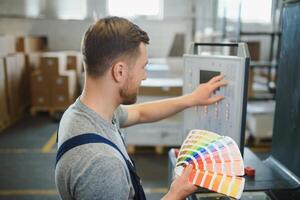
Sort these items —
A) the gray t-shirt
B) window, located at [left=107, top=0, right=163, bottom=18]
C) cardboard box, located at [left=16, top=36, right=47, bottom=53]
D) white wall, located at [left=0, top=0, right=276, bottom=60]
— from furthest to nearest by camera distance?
1. white wall, located at [left=0, top=0, right=276, bottom=60]
2. window, located at [left=107, top=0, right=163, bottom=18]
3. cardboard box, located at [left=16, top=36, right=47, bottom=53]
4. the gray t-shirt

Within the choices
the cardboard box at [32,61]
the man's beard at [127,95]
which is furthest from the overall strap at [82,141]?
the cardboard box at [32,61]

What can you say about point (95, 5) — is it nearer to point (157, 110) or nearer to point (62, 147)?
point (157, 110)

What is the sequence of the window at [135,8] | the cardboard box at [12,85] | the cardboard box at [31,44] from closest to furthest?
the cardboard box at [12,85] → the cardboard box at [31,44] → the window at [135,8]

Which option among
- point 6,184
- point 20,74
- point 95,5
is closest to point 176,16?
point 95,5

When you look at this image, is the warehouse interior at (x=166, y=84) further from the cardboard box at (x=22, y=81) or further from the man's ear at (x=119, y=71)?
the man's ear at (x=119, y=71)

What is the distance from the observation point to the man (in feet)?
2.85

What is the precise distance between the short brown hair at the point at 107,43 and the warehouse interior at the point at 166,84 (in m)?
0.41

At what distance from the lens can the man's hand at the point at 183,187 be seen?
0.96 meters

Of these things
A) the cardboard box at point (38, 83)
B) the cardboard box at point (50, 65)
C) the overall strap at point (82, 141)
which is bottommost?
the cardboard box at point (38, 83)

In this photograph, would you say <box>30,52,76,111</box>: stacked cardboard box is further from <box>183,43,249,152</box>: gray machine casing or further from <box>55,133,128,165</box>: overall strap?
<box>55,133,128,165</box>: overall strap

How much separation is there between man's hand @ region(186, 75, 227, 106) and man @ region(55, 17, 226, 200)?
1.14ft

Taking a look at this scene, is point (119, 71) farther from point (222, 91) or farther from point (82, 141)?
point (222, 91)

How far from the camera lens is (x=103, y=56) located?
946 mm

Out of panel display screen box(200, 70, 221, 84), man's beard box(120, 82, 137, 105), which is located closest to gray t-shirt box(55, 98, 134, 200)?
man's beard box(120, 82, 137, 105)
